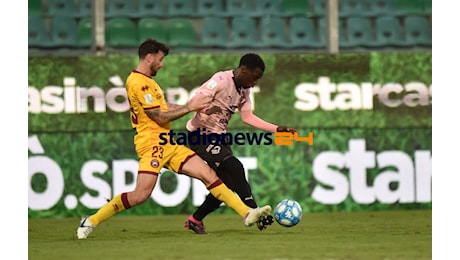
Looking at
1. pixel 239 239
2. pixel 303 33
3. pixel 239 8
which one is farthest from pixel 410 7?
pixel 239 239

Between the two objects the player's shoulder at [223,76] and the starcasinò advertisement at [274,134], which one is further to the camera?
the starcasinò advertisement at [274,134]

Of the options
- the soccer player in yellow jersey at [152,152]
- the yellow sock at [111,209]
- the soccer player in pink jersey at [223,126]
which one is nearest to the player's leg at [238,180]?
the soccer player in pink jersey at [223,126]

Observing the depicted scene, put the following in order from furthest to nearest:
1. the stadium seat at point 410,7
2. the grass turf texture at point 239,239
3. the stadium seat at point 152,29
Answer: the stadium seat at point 410,7
the stadium seat at point 152,29
the grass turf texture at point 239,239

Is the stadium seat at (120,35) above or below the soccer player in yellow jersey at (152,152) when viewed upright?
above

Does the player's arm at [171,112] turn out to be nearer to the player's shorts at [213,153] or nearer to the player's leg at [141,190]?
the player's leg at [141,190]

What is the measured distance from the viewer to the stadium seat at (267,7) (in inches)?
664

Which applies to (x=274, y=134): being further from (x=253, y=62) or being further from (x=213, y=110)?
(x=253, y=62)

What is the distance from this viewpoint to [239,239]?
9.53 meters

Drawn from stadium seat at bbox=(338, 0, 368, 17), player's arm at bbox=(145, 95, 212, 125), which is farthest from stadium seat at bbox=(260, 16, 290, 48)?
player's arm at bbox=(145, 95, 212, 125)

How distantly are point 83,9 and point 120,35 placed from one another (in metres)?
0.83

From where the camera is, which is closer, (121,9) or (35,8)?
(35,8)

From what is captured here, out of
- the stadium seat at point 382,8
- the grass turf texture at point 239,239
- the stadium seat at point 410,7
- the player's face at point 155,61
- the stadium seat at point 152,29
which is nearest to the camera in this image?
the grass turf texture at point 239,239

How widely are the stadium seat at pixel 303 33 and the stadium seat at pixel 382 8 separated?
1029mm

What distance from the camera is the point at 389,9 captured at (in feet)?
56.5
